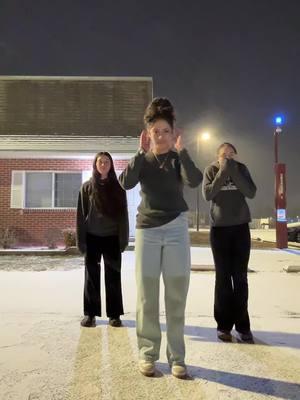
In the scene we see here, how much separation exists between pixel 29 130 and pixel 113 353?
13.3m

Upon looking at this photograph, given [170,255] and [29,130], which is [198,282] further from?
[29,130]

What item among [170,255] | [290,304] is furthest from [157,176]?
[290,304]

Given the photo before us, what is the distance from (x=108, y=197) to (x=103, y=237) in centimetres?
46

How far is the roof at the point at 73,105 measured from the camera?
52.6 ft

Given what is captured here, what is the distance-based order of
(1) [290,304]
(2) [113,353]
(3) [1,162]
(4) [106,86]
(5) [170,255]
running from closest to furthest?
(5) [170,255]
(2) [113,353]
(1) [290,304]
(3) [1,162]
(4) [106,86]

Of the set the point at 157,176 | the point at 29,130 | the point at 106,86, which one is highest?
the point at 106,86

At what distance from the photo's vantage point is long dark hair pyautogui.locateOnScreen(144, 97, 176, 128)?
3.62m

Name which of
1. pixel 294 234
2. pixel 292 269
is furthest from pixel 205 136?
pixel 292 269

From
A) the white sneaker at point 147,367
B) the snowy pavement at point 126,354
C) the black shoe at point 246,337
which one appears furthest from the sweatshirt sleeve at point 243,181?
the white sneaker at point 147,367

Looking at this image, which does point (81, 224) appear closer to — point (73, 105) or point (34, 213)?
point (34, 213)

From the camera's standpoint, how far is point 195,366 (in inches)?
140

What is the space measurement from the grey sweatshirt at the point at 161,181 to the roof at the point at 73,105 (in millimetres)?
12080

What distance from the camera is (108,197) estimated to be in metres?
5.02

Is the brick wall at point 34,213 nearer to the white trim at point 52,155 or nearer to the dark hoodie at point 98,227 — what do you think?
the white trim at point 52,155
